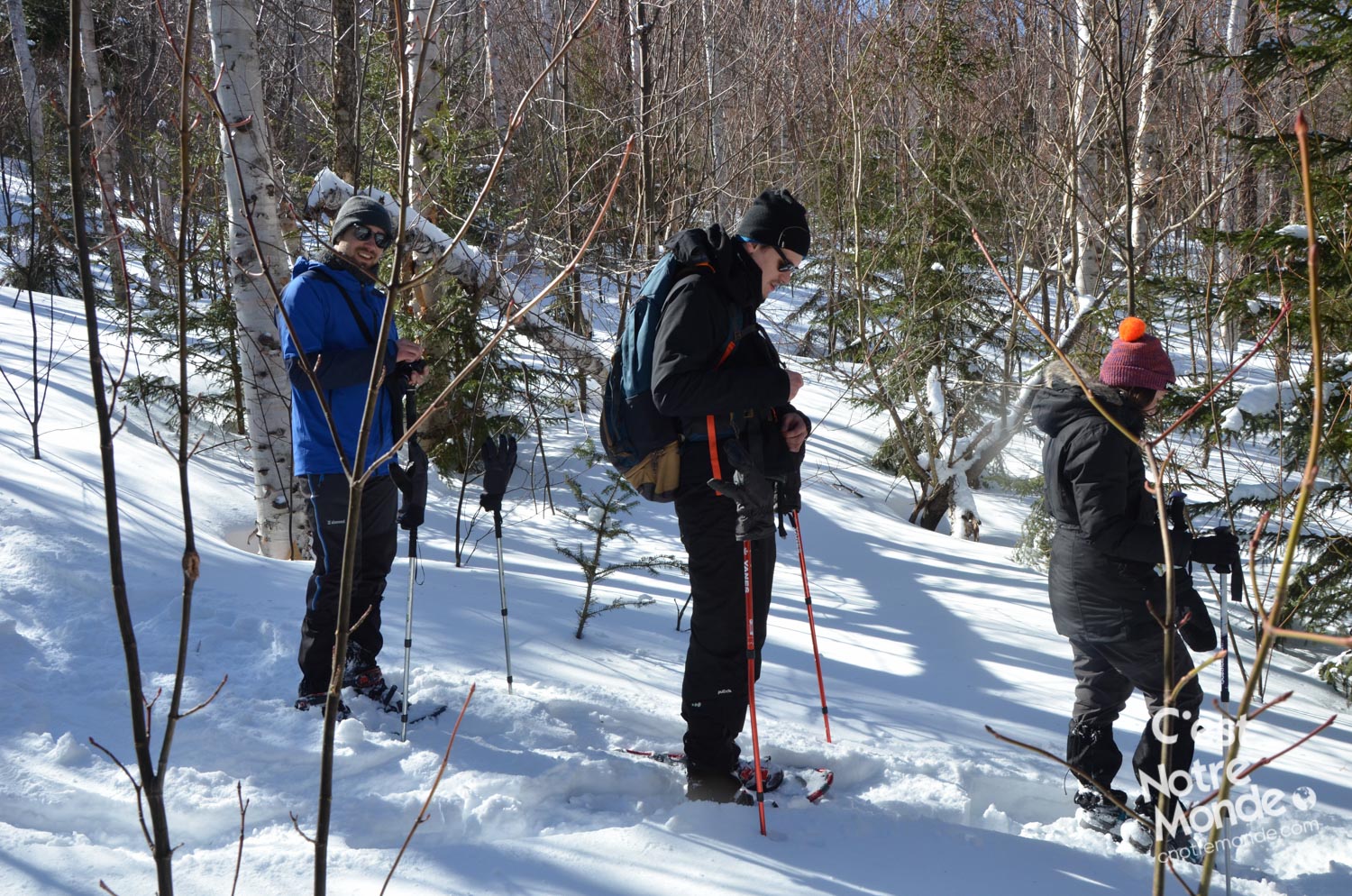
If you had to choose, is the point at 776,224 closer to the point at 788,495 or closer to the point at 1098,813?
the point at 788,495

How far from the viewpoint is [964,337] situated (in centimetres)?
1061

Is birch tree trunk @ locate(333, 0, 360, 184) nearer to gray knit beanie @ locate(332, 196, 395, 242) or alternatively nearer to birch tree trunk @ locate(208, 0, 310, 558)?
birch tree trunk @ locate(208, 0, 310, 558)

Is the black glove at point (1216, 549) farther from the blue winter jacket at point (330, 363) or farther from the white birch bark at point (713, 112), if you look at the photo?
the white birch bark at point (713, 112)

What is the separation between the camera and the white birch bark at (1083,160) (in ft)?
22.4

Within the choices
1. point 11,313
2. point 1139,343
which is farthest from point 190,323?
point 1139,343

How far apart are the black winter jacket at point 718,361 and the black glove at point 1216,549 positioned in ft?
4.52

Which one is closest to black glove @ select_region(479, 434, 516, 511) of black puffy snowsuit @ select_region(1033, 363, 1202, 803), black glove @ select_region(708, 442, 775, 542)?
black glove @ select_region(708, 442, 775, 542)

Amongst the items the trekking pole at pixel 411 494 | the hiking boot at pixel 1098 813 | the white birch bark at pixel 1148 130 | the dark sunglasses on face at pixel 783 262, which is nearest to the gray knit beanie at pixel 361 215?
the trekking pole at pixel 411 494

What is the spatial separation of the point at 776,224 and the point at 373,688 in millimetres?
2335

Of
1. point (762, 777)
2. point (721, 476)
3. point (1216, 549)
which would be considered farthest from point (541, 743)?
point (1216, 549)

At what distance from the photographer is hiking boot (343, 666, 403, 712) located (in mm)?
3559

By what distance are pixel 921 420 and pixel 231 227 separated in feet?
21.4

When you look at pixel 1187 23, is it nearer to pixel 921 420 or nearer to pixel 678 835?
pixel 921 420

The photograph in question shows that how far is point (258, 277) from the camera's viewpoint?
4.72 m
